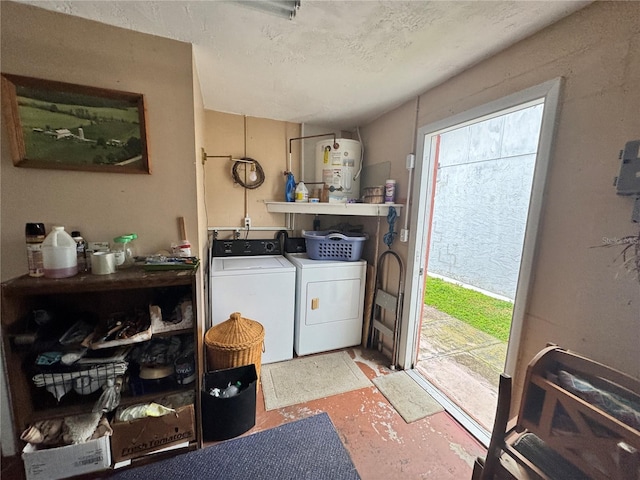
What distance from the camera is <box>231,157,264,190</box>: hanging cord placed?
2.43 m

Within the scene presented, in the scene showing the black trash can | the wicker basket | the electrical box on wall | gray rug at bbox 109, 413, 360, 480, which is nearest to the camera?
the electrical box on wall

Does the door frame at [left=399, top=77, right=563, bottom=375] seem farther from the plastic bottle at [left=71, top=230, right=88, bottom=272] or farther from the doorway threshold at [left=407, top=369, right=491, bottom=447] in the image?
the plastic bottle at [left=71, top=230, right=88, bottom=272]

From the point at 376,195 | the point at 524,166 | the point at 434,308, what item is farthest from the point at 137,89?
the point at 434,308

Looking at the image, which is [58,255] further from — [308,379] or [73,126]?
[308,379]

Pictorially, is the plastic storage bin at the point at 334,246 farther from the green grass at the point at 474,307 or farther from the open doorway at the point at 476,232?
the green grass at the point at 474,307

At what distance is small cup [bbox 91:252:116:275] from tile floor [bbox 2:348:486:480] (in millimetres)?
1036

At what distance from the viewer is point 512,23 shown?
44.7 inches

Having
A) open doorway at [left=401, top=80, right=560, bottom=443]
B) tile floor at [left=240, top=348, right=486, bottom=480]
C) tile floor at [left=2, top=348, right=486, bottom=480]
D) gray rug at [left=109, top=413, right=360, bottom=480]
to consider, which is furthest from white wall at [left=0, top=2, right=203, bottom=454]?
open doorway at [left=401, top=80, right=560, bottom=443]

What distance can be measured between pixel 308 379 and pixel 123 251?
5.15ft

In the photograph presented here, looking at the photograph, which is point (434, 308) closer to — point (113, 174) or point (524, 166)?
point (524, 166)

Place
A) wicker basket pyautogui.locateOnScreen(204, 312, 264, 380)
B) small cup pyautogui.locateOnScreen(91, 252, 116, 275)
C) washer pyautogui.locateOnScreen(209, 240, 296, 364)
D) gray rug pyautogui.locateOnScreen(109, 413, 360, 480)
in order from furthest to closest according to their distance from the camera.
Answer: washer pyautogui.locateOnScreen(209, 240, 296, 364)
wicker basket pyautogui.locateOnScreen(204, 312, 264, 380)
gray rug pyautogui.locateOnScreen(109, 413, 360, 480)
small cup pyautogui.locateOnScreen(91, 252, 116, 275)

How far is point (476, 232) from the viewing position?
3.29 metres

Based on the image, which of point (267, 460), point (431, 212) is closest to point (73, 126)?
point (267, 460)

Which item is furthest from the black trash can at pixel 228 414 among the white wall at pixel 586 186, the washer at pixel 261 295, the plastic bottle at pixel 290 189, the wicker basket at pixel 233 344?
the plastic bottle at pixel 290 189
